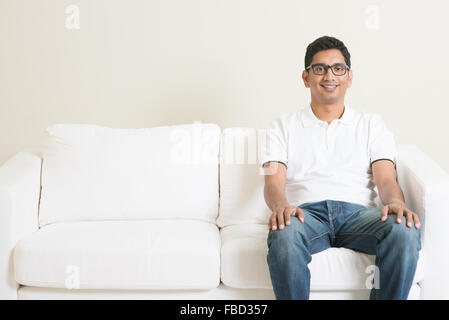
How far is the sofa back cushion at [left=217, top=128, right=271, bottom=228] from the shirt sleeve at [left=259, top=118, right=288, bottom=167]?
94 millimetres

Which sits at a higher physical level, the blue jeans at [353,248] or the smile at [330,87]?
the smile at [330,87]

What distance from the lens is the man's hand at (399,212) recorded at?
76.8 inches

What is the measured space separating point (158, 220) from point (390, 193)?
36.7 inches

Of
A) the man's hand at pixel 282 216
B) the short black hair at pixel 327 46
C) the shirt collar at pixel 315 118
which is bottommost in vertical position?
the man's hand at pixel 282 216

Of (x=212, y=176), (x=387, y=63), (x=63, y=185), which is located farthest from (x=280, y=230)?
(x=387, y=63)

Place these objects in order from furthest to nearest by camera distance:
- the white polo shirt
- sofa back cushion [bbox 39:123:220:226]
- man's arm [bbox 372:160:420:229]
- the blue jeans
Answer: sofa back cushion [bbox 39:123:220:226], the white polo shirt, man's arm [bbox 372:160:420:229], the blue jeans

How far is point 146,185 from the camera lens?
96.4 inches

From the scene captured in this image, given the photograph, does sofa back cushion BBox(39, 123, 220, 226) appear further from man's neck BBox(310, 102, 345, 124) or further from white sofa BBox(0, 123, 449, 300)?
man's neck BBox(310, 102, 345, 124)

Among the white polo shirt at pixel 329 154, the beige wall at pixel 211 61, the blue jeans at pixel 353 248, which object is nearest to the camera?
the blue jeans at pixel 353 248

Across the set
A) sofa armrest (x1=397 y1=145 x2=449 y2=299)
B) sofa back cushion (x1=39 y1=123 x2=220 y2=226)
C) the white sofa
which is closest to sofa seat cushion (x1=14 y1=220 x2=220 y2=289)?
the white sofa

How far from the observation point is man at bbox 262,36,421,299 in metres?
1.96

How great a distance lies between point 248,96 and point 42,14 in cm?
109

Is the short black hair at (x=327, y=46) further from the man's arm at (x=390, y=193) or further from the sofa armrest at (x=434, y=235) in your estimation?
the sofa armrest at (x=434, y=235)

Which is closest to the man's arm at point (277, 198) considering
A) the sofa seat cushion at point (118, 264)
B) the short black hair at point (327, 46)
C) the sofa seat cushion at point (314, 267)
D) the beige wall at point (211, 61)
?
the sofa seat cushion at point (314, 267)
